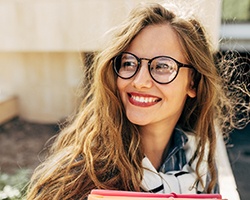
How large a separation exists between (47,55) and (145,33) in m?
3.92

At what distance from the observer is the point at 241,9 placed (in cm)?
844

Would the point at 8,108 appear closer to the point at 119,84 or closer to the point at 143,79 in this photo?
the point at 119,84

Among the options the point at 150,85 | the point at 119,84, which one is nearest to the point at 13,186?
the point at 119,84

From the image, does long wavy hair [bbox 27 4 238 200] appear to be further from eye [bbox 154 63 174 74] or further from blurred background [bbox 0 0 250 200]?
blurred background [bbox 0 0 250 200]

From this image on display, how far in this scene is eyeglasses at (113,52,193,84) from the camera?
1733 millimetres

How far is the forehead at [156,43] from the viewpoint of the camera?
1.76m

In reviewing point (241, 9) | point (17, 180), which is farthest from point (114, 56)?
point (241, 9)

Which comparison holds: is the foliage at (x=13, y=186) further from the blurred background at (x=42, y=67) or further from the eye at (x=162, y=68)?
the eye at (x=162, y=68)

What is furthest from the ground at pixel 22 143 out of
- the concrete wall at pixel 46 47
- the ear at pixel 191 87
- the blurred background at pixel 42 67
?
the ear at pixel 191 87

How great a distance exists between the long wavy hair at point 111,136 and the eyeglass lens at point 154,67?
0.17 feet

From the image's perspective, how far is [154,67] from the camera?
1734mm

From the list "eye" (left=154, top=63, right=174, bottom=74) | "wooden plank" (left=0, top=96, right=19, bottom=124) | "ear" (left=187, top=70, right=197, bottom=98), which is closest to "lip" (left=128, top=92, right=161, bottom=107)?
"eye" (left=154, top=63, right=174, bottom=74)

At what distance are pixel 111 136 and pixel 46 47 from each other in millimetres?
3585

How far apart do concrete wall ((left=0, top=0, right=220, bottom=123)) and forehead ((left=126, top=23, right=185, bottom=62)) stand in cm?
256
